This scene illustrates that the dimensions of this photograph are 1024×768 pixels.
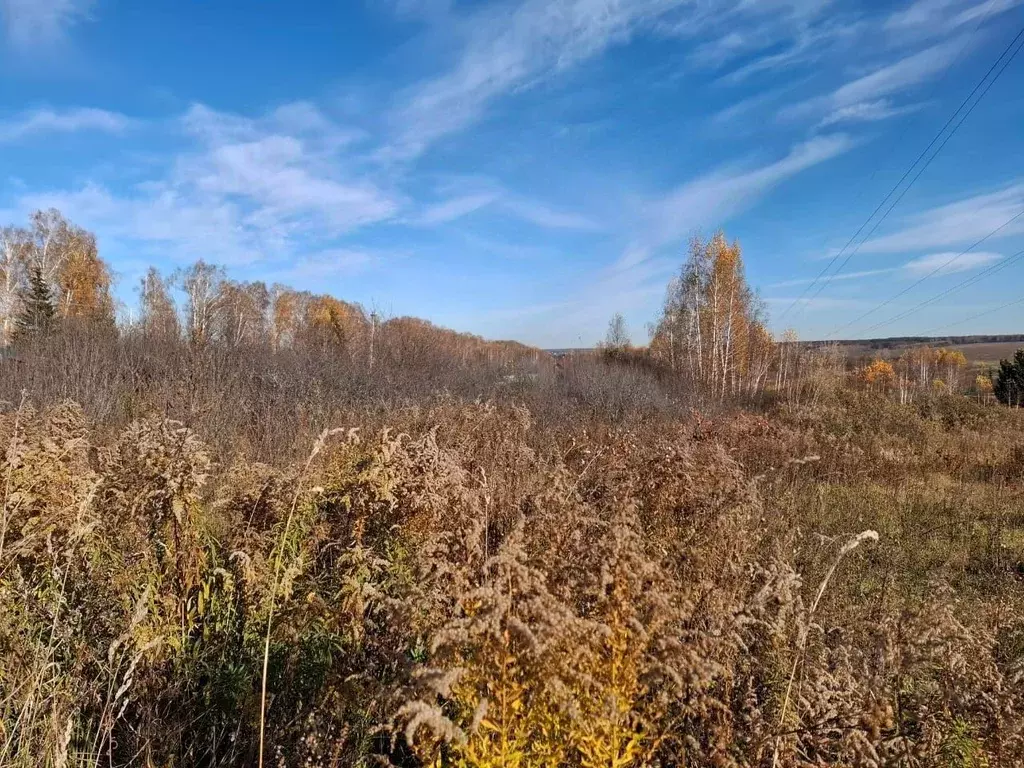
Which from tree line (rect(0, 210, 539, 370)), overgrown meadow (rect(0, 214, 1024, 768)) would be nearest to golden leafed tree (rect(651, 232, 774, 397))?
tree line (rect(0, 210, 539, 370))

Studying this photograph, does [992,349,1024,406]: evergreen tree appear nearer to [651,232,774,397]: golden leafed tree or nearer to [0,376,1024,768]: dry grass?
[651,232,774,397]: golden leafed tree

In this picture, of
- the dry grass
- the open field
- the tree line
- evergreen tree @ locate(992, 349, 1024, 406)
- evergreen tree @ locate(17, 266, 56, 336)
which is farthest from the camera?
the open field

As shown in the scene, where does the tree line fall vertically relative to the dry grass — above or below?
above

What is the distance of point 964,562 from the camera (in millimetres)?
6117

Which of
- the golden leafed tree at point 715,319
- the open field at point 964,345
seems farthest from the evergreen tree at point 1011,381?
the open field at point 964,345

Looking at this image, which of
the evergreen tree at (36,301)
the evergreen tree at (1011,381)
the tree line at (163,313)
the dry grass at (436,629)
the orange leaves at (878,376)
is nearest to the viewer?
the dry grass at (436,629)

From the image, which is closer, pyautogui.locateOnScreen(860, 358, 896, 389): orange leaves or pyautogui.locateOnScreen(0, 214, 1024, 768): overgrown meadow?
pyautogui.locateOnScreen(0, 214, 1024, 768): overgrown meadow

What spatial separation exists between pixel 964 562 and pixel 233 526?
757cm

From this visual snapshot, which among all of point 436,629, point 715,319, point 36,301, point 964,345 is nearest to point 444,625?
point 436,629

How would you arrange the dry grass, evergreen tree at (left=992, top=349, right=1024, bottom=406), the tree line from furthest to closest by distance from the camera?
evergreen tree at (left=992, top=349, right=1024, bottom=406), the tree line, the dry grass

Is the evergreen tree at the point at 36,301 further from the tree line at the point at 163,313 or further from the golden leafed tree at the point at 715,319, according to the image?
the golden leafed tree at the point at 715,319

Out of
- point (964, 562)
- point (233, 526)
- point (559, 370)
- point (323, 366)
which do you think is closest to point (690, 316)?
point (559, 370)

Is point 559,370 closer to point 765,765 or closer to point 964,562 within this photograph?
point 964,562

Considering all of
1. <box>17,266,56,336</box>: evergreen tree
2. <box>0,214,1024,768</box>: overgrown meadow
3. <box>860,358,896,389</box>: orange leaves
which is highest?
<box>17,266,56,336</box>: evergreen tree
